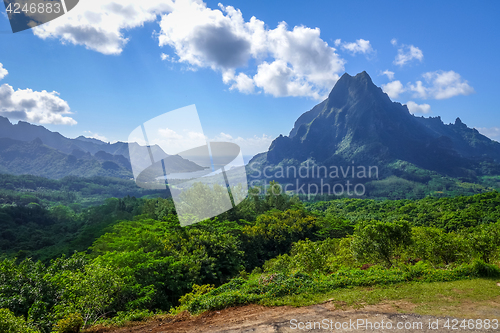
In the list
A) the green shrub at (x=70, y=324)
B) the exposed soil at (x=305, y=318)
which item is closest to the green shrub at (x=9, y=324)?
the green shrub at (x=70, y=324)

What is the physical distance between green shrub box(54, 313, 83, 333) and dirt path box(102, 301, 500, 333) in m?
1.34

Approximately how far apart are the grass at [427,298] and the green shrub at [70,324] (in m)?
6.40

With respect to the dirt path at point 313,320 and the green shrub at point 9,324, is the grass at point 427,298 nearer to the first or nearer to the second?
the dirt path at point 313,320

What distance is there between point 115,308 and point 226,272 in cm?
1102

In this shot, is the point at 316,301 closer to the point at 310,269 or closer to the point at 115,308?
the point at 310,269

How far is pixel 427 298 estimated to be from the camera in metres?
8.43

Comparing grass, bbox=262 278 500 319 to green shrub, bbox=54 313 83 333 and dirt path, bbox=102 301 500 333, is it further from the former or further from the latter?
green shrub, bbox=54 313 83 333

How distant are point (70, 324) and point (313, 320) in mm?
7951

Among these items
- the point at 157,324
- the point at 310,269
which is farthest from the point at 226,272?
the point at 157,324

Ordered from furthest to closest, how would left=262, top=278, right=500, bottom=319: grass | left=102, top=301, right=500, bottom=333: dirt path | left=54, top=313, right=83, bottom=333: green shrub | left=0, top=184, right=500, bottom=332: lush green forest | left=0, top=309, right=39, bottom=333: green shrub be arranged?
left=0, top=184, right=500, bottom=332: lush green forest → left=54, top=313, right=83, bottom=333: green shrub → left=262, top=278, right=500, bottom=319: grass → left=102, top=301, right=500, bottom=333: dirt path → left=0, top=309, right=39, bottom=333: green shrub

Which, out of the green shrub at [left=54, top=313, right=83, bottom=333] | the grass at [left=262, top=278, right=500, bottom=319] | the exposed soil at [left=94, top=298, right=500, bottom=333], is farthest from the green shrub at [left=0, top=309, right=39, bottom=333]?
the grass at [left=262, top=278, right=500, bottom=319]

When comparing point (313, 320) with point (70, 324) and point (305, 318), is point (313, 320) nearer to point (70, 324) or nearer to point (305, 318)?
point (305, 318)

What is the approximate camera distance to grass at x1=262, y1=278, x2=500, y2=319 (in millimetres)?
7562

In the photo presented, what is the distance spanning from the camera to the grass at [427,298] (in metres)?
7.56
